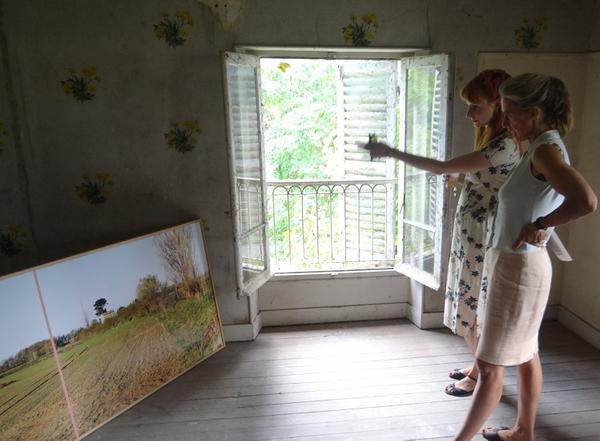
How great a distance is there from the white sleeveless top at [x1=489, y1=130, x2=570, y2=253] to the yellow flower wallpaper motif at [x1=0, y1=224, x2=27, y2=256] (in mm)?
2536

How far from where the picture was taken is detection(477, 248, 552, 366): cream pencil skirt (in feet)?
4.99

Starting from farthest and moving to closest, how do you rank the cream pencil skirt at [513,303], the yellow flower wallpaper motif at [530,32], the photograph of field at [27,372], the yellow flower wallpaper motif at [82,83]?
1. the yellow flower wallpaper motif at [530,32]
2. the yellow flower wallpaper motif at [82,83]
3. the photograph of field at [27,372]
4. the cream pencil skirt at [513,303]

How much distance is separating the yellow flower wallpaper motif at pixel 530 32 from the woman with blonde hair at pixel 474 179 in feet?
3.21

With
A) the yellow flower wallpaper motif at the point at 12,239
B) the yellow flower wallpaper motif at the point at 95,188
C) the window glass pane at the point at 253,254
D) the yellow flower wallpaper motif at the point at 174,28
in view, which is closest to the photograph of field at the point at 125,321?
the window glass pane at the point at 253,254

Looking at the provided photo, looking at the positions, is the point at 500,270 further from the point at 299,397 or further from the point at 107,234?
the point at 107,234

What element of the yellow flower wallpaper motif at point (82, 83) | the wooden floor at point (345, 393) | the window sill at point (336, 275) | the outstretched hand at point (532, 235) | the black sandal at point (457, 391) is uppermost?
the yellow flower wallpaper motif at point (82, 83)

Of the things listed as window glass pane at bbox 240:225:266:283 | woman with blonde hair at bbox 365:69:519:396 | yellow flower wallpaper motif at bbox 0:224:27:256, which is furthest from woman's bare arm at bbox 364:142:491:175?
yellow flower wallpaper motif at bbox 0:224:27:256

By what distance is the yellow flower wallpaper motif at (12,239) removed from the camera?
2.51 metres

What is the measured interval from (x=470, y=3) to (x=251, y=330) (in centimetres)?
243

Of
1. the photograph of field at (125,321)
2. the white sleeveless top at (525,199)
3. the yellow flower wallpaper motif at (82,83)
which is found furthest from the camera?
the yellow flower wallpaper motif at (82,83)

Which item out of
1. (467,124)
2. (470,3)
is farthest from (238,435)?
(470,3)

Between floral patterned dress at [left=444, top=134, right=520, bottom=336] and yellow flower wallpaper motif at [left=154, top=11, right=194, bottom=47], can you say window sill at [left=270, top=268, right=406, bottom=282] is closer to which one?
floral patterned dress at [left=444, top=134, right=520, bottom=336]

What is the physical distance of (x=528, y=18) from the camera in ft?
8.56

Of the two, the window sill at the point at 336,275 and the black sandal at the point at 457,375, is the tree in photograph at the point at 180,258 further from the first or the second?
the black sandal at the point at 457,375
